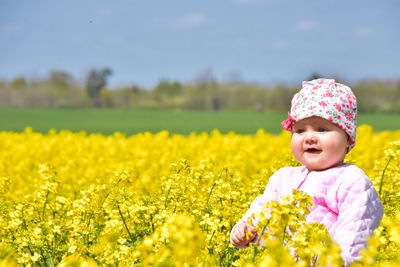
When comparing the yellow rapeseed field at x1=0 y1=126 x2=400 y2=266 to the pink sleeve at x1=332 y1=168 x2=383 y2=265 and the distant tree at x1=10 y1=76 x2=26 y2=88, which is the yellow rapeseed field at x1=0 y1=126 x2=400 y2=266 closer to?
the pink sleeve at x1=332 y1=168 x2=383 y2=265

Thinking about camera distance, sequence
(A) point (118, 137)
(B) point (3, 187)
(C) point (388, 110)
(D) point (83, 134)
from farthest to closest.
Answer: (C) point (388, 110) → (D) point (83, 134) → (A) point (118, 137) → (B) point (3, 187)

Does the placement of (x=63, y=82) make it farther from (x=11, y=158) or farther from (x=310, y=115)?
(x=310, y=115)

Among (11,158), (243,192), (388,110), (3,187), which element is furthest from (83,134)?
(388,110)

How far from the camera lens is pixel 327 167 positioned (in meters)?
2.76

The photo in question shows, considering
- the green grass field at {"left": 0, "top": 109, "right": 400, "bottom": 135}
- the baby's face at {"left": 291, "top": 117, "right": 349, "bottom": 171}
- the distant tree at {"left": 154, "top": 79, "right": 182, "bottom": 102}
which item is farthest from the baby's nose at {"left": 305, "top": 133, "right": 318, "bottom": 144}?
the distant tree at {"left": 154, "top": 79, "right": 182, "bottom": 102}

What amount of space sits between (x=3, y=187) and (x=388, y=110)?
66.5 m

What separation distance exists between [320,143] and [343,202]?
0.40m

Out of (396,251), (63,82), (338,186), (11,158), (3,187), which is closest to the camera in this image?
(396,251)

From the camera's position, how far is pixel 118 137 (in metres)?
9.62

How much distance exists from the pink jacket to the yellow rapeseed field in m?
0.12

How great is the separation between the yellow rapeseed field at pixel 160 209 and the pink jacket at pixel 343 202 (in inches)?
4.6

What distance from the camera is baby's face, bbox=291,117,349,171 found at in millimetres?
2707

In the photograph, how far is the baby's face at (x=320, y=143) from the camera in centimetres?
271

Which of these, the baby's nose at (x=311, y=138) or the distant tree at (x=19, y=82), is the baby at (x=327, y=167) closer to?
the baby's nose at (x=311, y=138)
